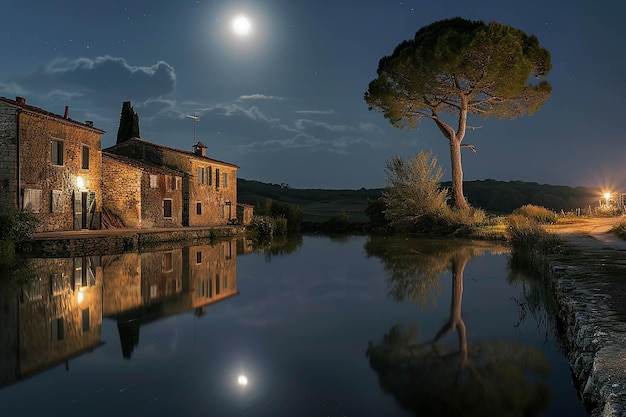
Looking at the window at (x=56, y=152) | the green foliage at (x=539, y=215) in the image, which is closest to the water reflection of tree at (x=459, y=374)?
the window at (x=56, y=152)

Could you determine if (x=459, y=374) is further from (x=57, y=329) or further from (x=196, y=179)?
(x=196, y=179)

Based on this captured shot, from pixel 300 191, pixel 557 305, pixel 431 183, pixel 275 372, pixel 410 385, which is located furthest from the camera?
pixel 300 191

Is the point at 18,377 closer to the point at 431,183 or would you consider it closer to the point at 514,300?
the point at 514,300

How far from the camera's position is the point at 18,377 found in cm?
507

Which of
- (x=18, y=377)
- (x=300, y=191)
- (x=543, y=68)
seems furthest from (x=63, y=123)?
(x=300, y=191)

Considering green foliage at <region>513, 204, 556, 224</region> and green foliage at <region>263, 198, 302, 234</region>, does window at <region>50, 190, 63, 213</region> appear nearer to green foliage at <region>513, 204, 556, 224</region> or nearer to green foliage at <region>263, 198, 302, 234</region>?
green foliage at <region>263, 198, 302, 234</region>

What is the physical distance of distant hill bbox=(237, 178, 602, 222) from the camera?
63688mm

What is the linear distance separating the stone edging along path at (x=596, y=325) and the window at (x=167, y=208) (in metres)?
22.1

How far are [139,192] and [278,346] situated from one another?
67.7ft

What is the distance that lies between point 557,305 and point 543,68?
2302 centimetres

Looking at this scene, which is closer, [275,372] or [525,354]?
[275,372]

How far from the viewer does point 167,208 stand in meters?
26.9

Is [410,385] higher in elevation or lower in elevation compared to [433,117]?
lower

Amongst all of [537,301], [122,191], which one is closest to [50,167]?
[122,191]
